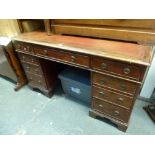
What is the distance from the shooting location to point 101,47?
1.12 metres

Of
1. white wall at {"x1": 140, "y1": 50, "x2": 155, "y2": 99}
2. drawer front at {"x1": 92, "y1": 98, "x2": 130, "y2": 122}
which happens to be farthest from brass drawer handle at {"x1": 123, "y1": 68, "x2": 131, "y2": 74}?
white wall at {"x1": 140, "y1": 50, "x2": 155, "y2": 99}

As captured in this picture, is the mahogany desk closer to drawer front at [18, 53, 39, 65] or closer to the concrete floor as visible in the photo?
drawer front at [18, 53, 39, 65]

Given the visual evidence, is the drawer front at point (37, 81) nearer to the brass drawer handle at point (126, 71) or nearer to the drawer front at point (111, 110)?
the drawer front at point (111, 110)

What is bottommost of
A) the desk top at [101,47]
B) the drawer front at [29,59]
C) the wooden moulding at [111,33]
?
the drawer front at [29,59]

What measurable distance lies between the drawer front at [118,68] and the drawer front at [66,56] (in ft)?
0.23

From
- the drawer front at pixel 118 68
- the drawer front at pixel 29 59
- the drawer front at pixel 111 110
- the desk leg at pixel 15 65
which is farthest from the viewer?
the desk leg at pixel 15 65

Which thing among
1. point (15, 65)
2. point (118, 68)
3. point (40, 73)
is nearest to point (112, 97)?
point (118, 68)

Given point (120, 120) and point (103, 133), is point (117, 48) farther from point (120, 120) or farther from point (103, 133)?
point (103, 133)

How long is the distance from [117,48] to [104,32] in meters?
0.22

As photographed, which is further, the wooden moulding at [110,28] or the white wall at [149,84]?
the white wall at [149,84]

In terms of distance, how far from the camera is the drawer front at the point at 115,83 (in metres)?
1.05

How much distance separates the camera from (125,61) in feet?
3.10

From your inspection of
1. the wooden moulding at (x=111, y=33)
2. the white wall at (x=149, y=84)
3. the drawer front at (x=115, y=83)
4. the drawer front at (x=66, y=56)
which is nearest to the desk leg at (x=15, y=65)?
the drawer front at (x=66, y=56)
